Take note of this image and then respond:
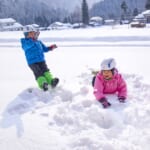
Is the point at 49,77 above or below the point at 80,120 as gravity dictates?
above

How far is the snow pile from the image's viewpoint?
3158 millimetres

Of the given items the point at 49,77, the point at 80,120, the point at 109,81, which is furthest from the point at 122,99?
the point at 49,77

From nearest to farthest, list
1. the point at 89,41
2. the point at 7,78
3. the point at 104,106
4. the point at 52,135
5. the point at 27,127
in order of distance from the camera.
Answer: the point at 52,135 → the point at 27,127 → the point at 104,106 → the point at 7,78 → the point at 89,41

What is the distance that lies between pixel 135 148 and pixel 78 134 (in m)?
0.60

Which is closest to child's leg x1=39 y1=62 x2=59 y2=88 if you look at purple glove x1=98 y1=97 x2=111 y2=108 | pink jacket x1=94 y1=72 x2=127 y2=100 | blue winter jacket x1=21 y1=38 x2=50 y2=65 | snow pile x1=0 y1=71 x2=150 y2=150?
blue winter jacket x1=21 y1=38 x2=50 y2=65

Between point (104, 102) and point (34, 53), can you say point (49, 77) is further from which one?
point (104, 102)

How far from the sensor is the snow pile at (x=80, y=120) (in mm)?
3158

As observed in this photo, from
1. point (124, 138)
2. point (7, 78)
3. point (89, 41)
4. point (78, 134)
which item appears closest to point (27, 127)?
point (78, 134)

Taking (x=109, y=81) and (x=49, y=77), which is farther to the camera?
(x=49, y=77)

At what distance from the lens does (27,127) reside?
3.51m

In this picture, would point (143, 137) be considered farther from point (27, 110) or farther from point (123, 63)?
point (123, 63)

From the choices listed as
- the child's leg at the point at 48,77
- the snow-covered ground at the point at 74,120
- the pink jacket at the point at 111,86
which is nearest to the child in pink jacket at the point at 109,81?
the pink jacket at the point at 111,86

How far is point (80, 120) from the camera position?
3.63 meters

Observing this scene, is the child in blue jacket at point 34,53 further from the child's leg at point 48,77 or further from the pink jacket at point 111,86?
the pink jacket at point 111,86
